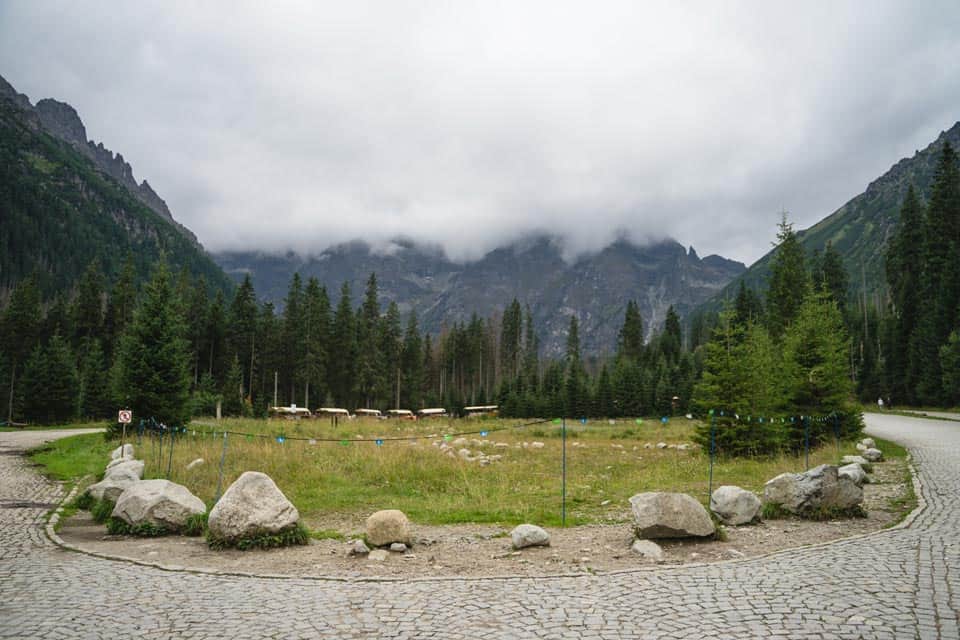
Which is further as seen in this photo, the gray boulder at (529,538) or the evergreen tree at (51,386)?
the evergreen tree at (51,386)

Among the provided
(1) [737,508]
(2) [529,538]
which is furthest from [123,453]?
(1) [737,508]

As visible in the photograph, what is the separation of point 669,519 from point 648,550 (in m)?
0.74

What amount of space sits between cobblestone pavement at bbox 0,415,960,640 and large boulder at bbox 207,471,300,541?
137 centimetres

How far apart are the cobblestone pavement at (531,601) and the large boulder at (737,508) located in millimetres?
1641

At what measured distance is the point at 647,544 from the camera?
8492mm

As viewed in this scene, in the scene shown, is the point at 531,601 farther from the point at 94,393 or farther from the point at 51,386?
the point at 94,393

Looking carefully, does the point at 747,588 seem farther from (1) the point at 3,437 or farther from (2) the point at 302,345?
(2) the point at 302,345

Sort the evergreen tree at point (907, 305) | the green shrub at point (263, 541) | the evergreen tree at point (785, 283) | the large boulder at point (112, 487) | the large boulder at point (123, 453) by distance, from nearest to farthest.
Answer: the green shrub at point (263, 541), the large boulder at point (112, 487), the large boulder at point (123, 453), the evergreen tree at point (785, 283), the evergreen tree at point (907, 305)

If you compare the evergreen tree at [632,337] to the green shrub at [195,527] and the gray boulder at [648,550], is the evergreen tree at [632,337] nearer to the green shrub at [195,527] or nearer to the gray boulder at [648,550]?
the gray boulder at [648,550]

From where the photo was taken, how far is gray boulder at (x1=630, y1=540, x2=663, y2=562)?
816 cm

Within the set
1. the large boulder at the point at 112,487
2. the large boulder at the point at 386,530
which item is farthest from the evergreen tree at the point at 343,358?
the large boulder at the point at 386,530

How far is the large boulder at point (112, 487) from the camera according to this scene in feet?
40.9

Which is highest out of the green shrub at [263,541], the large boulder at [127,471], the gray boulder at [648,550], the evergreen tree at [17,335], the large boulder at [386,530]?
the evergreen tree at [17,335]

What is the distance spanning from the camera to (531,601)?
248 inches
